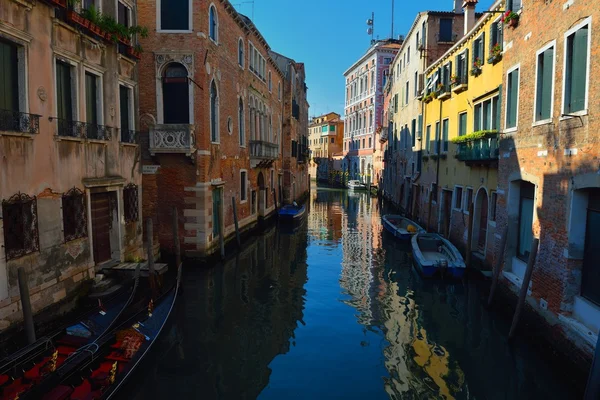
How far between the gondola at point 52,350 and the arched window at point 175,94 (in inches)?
213

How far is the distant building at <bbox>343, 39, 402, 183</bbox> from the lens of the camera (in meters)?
42.1

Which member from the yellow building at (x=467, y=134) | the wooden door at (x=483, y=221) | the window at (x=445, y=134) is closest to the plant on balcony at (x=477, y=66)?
the yellow building at (x=467, y=134)

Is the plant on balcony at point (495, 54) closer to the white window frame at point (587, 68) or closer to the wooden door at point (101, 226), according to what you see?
the white window frame at point (587, 68)

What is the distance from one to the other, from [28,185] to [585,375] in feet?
27.4

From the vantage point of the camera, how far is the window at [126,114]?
402 inches

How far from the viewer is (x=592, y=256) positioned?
618cm

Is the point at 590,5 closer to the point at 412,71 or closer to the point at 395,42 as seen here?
the point at 412,71

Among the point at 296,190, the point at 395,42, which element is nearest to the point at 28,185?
the point at 296,190

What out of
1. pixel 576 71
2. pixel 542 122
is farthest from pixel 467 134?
pixel 576 71

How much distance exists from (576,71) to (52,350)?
851 cm

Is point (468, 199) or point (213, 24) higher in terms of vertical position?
point (213, 24)

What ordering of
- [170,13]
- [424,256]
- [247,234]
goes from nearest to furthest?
[170,13], [424,256], [247,234]

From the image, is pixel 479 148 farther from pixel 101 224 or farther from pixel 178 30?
pixel 101 224

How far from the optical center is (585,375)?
5.55m
